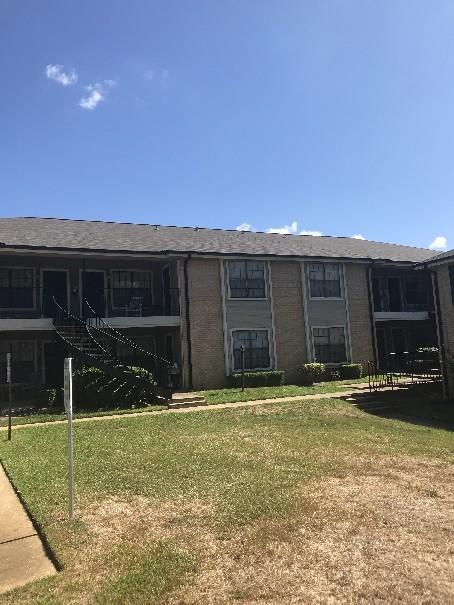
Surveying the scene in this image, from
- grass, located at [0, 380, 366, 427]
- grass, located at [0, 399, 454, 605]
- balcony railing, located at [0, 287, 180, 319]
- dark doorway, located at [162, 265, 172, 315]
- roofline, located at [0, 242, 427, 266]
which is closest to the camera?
grass, located at [0, 399, 454, 605]

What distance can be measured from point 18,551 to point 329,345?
20690mm

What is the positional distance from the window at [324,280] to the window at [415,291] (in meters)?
7.17

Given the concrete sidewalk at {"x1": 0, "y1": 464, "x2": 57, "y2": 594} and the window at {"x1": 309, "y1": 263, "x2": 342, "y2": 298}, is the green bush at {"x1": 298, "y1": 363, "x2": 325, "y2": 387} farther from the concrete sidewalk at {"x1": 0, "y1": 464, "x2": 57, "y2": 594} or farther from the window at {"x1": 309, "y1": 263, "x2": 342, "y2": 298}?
the concrete sidewalk at {"x1": 0, "y1": 464, "x2": 57, "y2": 594}

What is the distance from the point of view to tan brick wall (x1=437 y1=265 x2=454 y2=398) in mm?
16828

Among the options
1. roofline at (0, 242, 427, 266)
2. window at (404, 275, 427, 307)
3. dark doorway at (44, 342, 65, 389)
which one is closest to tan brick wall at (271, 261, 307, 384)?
roofline at (0, 242, 427, 266)

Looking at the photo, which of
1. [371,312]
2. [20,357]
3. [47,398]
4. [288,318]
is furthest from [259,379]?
[20,357]

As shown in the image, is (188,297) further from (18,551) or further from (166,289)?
(18,551)

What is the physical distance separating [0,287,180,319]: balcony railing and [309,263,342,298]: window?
772 cm

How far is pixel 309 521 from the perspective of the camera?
229 inches

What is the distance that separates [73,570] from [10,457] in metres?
5.96

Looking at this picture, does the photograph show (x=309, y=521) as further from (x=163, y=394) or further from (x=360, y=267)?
(x=360, y=267)

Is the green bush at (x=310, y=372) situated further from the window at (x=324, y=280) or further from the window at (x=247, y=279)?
the window at (x=247, y=279)

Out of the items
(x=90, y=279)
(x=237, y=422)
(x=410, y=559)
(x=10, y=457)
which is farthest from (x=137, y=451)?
(x=90, y=279)

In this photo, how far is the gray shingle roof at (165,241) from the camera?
20.8 m
